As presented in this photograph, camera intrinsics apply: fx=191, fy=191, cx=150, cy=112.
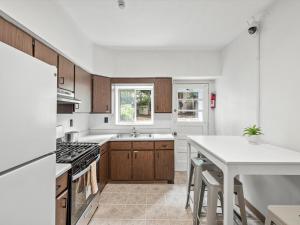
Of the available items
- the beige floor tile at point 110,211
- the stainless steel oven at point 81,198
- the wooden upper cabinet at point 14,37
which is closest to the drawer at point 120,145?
the beige floor tile at point 110,211

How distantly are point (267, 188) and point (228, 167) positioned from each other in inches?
52.8

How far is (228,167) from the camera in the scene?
141 cm

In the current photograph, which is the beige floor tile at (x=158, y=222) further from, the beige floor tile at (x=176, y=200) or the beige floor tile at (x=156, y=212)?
the beige floor tile at (x=176, y=200)

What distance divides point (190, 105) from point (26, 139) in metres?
3.78

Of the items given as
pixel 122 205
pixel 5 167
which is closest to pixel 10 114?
pixel 5 167

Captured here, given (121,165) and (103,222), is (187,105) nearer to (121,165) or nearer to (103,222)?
(121,165)

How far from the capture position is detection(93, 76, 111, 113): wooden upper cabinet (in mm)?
3684

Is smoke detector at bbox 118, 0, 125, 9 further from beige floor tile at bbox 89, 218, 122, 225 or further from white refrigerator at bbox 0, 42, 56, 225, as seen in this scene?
beige floor tile at bbox 89, 218, 122, 225

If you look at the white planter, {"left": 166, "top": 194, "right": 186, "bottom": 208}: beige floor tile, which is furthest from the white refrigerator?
the white planter

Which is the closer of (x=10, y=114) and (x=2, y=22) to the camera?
(x=10, y=114)

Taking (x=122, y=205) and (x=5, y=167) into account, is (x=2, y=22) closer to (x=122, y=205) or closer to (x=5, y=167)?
(x=5, y=167)

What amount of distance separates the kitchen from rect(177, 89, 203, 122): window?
0.9 inches

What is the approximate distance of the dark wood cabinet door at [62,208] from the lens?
1495mm

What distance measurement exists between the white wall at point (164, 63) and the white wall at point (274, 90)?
833 millimetres
